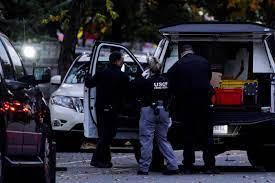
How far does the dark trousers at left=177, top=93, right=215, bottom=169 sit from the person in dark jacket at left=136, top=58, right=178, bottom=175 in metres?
0.25

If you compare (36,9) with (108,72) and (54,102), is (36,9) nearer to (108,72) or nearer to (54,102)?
(54,102)

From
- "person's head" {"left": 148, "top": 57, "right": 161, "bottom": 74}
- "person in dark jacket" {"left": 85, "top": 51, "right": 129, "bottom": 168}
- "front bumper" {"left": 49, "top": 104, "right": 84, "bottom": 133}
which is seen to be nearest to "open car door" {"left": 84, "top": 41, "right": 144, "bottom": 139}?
"person in dark jacket" {"left": 85, "top": 51, "right": 129, "bottom": 168}

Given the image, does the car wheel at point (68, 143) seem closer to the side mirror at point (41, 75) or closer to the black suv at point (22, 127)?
the side mirror at point (41, 75)

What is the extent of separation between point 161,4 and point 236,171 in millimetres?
21358

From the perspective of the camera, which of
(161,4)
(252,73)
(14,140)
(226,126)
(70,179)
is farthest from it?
(161,4)

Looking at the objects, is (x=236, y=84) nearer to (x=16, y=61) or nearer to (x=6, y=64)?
(x=16, y=61)

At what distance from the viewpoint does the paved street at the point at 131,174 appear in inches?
542

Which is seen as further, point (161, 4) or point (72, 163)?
point (161, 4)

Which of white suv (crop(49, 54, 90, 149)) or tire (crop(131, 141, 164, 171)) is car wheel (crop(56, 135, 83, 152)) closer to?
white suv (crop(49, 54, 90, 149))

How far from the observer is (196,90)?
1465 centimetres

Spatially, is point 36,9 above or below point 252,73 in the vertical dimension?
above

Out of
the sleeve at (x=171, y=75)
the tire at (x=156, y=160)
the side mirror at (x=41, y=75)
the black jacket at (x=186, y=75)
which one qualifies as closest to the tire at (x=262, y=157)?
the tire at (x=156, y=160)

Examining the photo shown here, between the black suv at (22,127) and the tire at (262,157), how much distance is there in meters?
5.03

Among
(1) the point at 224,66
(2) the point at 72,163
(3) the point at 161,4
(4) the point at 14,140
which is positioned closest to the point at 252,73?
(1) the point at 224,66
